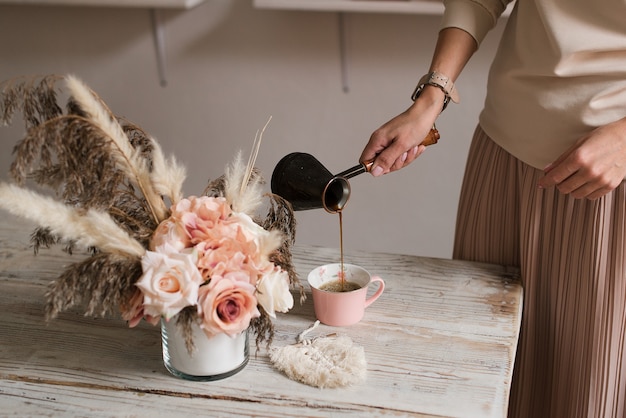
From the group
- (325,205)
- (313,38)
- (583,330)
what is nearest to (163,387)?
(325,205)

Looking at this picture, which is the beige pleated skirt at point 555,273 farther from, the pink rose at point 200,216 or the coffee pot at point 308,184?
the pink rose at point 200,216

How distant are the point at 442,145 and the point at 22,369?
1787 mm

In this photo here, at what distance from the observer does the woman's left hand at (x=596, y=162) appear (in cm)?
119

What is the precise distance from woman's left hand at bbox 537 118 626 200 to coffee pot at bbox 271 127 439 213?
358mm

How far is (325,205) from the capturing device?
122 centimetres

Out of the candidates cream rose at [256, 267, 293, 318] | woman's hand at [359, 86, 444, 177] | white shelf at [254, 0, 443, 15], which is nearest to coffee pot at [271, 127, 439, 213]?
woman's hand at [359, 86, 444, 177]

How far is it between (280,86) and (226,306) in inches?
70.1

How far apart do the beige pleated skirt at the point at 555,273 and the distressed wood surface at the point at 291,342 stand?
74mm

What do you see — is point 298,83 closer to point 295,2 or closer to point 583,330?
point 295,2

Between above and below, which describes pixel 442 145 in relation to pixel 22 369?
above

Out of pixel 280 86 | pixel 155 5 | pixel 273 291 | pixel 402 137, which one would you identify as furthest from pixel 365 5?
pixel 273 291

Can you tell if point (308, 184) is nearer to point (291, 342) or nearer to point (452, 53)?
point (291, 342)

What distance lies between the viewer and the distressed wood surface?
3.37 feet

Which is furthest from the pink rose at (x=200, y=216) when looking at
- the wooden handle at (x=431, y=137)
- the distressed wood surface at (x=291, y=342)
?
the wooden handle at (x=431, y=137)
